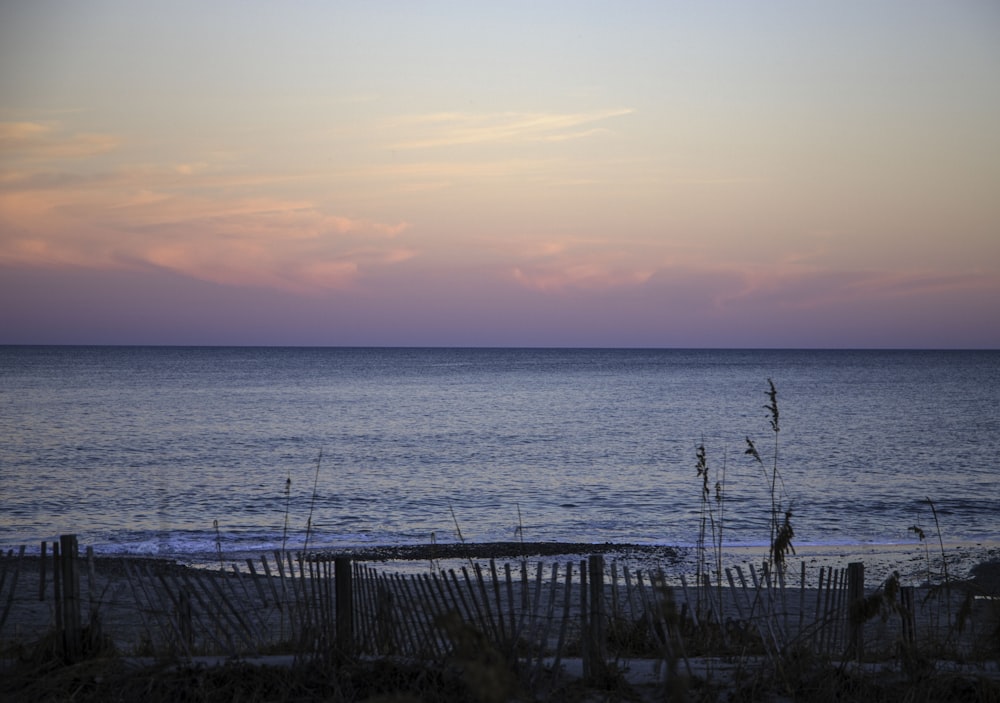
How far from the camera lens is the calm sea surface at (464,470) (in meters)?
20.6

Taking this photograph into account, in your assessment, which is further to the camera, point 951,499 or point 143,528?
point 951,499

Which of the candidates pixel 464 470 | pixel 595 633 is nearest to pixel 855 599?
pixel 595 633

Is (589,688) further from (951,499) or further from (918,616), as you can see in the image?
(951,499)

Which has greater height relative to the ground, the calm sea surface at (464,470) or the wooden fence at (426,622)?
the wooden fence at (426,622)

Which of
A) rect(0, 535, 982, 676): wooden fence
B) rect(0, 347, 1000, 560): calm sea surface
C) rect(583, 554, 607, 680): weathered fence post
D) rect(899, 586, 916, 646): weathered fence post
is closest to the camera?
rect(0, 535, 982, 676): wooden fence

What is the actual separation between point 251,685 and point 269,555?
38.5 feet

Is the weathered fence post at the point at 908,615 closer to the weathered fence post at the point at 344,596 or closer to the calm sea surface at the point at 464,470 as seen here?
the calm sea surface at the point at 464,470

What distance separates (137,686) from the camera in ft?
20.3

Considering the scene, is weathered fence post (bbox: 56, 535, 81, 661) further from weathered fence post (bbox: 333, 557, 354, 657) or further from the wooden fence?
weathered fence post (bbox: 333, 557, 354, 657)

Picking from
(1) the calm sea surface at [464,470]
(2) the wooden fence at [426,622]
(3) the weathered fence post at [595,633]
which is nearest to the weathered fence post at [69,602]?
(2) the wooden fence at [426,622]

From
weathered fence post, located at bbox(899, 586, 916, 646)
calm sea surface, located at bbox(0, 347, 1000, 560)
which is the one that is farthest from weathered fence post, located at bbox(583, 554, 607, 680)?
calm sea surface, located at bbox(0, 347, 1000, 560)

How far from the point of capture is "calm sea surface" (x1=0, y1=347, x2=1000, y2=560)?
20594 mm

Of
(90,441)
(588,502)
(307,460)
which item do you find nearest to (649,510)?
(588,502)

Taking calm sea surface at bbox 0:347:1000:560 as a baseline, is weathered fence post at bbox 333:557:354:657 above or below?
above
